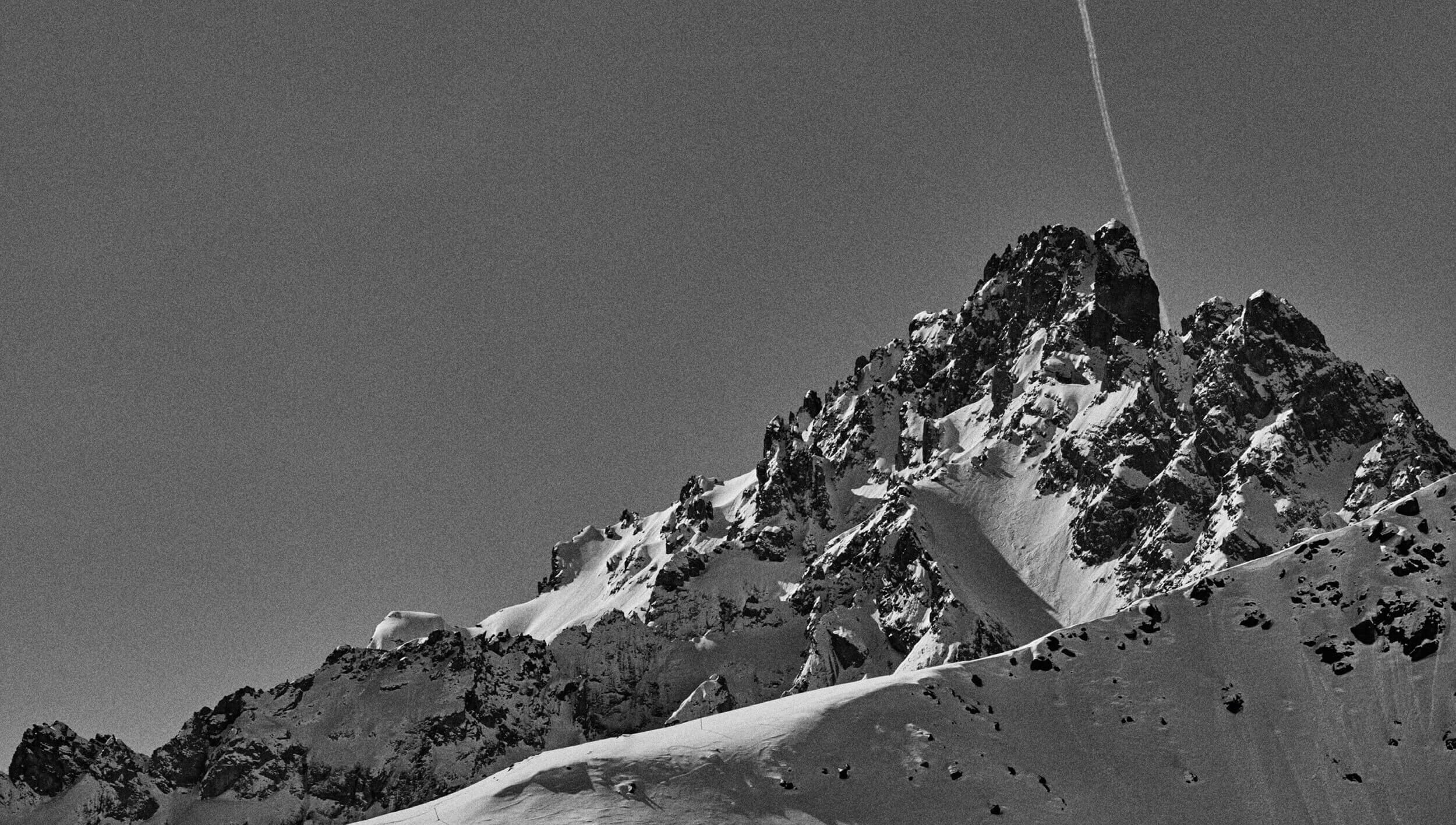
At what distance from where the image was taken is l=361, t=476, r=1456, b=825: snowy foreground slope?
358ft

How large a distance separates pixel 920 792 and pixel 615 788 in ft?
72.3

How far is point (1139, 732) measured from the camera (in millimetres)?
120062

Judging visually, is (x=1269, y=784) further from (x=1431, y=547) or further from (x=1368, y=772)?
(x=1431, y=547)

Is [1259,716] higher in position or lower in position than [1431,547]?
lower

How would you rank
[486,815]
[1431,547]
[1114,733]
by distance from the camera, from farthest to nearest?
[1431,547]
[1114,733]
[486,815]

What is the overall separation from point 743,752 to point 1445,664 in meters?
56.6

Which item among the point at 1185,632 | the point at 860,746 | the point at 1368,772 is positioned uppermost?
the point at 1185,632

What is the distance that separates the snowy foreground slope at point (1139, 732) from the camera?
109m

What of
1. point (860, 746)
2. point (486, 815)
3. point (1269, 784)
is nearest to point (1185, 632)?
point (1269, 784)

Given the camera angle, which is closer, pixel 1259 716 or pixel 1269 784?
pixel 1269 784

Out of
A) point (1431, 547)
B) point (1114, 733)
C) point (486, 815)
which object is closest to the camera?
point (486, 815)

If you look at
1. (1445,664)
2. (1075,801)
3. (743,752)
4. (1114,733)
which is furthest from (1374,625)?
(743,752)

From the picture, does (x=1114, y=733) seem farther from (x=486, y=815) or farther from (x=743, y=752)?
(x=486, y=815)

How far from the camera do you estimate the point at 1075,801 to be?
11038 centimetres
